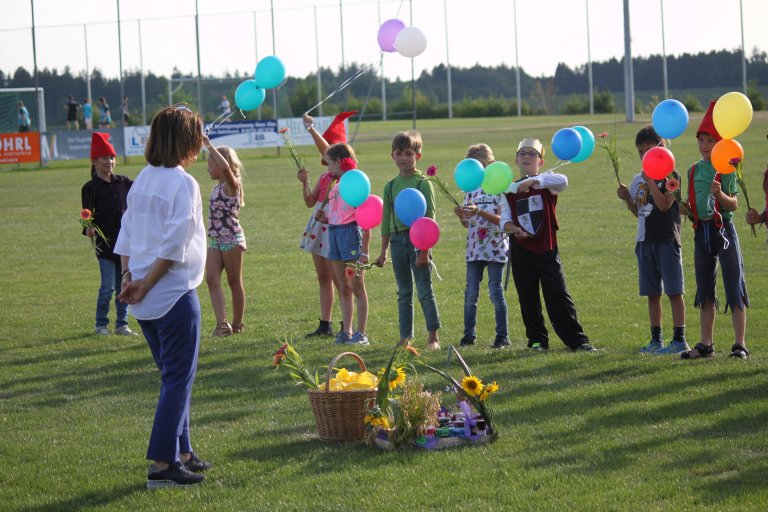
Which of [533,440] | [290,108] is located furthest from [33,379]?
[290,108]

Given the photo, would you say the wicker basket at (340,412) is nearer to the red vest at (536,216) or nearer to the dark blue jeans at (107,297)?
the red vest at (536,216)

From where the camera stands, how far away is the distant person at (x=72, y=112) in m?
36.9

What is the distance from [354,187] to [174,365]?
7.54 feet

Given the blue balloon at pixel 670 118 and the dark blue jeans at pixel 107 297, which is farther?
the dark blue jeans at pixel 107 297

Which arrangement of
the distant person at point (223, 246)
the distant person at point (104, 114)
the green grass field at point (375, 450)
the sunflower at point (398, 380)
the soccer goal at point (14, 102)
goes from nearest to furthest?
the green grass field at point (375, 450) < the sunflower at point (398, 380) < the distant person at point (223, 246) < the soccer goal at point (14, 102) < the distant person at point (104, 114)

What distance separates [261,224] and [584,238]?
6.03m

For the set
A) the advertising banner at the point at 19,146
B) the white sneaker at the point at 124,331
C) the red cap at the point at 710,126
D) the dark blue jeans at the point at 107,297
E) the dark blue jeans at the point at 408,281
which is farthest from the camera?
the advertising banner at the point at 19,146

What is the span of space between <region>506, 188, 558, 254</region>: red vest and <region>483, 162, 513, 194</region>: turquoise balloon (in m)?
1.06

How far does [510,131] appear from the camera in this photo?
42.4 m

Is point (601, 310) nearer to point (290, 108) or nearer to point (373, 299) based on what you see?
point (373, 299)

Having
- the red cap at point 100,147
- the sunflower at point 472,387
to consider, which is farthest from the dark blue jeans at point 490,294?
the red cap at point 100,147

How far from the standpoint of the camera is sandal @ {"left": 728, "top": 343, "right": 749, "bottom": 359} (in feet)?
24.4

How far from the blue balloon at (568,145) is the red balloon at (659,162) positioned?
0.48 meters

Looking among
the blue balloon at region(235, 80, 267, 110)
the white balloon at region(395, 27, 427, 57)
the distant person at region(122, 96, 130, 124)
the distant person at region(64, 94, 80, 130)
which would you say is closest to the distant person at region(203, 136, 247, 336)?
the blue balloon at region(235, 80, 267, 110)
